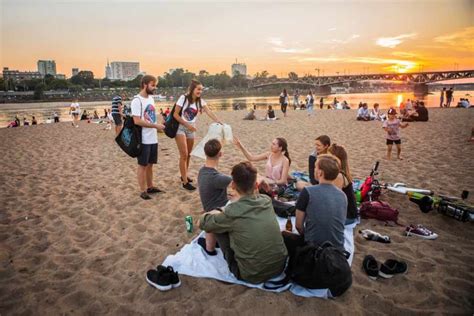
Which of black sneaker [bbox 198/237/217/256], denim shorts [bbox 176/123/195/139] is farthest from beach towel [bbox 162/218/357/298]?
denim shorts [bbox 176/123/195/139]

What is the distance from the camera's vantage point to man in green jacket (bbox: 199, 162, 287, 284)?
2.51 m

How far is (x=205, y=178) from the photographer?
3.37m

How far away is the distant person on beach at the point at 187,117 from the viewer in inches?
205

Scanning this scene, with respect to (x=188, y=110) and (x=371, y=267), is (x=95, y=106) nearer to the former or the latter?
(x=188, y=110)

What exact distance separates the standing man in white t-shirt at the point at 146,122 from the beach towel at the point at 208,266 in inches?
80.6

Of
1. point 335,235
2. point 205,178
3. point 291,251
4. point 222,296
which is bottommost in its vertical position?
point 222,296

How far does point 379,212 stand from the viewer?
4.18 metres

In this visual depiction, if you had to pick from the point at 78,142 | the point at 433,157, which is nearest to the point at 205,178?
the point at 433,157

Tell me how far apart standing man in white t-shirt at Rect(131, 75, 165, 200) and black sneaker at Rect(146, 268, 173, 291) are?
2.46m

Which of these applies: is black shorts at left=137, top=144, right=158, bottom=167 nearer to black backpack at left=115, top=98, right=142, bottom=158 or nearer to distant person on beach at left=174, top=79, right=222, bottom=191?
black backpack at left=115, top=98, right=142, bottom=158

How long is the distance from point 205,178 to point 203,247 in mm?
823

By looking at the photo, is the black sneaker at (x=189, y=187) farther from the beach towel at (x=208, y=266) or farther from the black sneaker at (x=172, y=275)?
the black sneaker at (x=172, y=275)

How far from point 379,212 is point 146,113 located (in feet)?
12.9

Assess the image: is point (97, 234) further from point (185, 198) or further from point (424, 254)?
point (424, 254)
